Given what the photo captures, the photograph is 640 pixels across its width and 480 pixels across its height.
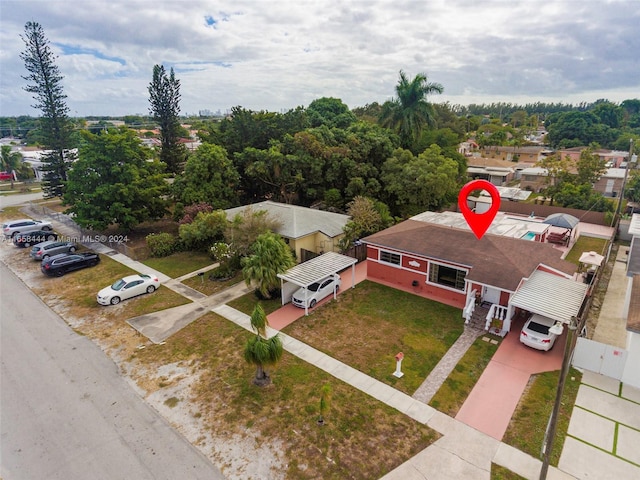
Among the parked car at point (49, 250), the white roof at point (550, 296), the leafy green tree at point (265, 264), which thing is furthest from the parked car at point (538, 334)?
the parked car at point (49, 250)

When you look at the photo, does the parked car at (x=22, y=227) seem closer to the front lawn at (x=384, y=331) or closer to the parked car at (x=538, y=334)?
the front lawn at (x=384, y=331)

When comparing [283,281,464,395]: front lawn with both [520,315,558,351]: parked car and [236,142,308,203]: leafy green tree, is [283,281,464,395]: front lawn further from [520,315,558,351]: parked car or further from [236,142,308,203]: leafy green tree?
[236,142,308,203]: leafy green tree

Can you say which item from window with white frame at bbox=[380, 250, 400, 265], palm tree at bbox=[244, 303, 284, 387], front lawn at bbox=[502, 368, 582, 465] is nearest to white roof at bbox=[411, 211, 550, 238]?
Result: window with white frame at bbox=[380, 250, 400, 265]

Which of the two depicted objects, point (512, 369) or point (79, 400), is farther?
point (512, 369)

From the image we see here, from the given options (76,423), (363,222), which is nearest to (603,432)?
(76,423)

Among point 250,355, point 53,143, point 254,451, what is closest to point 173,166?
point 53,143

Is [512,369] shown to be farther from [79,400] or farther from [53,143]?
[53,143]
